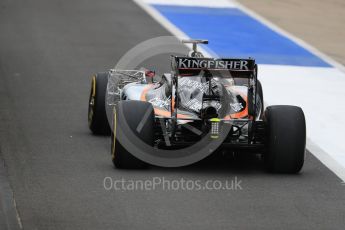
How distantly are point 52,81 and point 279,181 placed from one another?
7.53 metres

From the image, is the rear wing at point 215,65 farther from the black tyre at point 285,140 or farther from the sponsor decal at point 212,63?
A: the black tyre at point 285,140

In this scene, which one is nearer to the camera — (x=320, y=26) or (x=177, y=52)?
(x=177, y=52)

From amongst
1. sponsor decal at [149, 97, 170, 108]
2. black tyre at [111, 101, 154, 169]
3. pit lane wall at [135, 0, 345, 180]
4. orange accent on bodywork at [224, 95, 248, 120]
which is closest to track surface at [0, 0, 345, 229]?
black tyre at [111, 101, 154, 169]

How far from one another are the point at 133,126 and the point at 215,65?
133cm

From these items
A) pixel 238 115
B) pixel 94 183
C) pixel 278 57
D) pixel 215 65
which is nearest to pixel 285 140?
pixel 238 115

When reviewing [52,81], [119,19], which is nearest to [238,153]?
[52,81]

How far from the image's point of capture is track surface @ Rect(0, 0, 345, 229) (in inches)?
437

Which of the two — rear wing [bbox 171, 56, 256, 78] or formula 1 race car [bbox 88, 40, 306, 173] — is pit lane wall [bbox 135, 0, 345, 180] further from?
rear wing [bbox 171, 56, 256, 78]

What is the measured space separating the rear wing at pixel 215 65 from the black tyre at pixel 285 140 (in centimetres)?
62

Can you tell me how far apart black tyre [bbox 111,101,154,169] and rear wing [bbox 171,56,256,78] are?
2.25 feet

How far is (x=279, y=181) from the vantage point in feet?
42.1

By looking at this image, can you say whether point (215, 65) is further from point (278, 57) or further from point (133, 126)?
point (278, 57)

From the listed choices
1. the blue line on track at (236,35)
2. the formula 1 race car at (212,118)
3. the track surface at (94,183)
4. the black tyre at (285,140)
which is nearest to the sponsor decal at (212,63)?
the formula 1 race car at (212,118)

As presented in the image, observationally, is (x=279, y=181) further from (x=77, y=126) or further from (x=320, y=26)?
(x=320, y=26)
